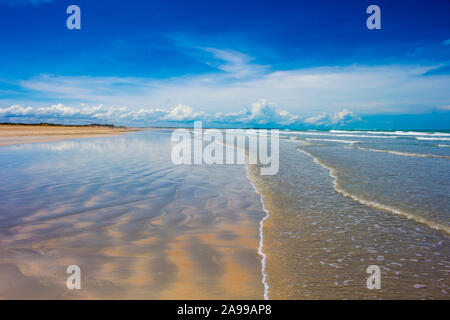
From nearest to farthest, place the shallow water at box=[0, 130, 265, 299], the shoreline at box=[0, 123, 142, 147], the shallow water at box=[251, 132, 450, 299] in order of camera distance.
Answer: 1. the shallow water at box=[0, 130, 265, 299]
2. the shallow water at box=[251, 132, 450, 299]
3. the shoreline at box=[0, 123, 142, 147]

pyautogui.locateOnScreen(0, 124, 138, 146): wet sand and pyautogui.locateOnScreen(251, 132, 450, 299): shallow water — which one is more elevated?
pyautogui.locateOnScreen(0, 124, 138, 146): wet sand

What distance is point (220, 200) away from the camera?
6438mm

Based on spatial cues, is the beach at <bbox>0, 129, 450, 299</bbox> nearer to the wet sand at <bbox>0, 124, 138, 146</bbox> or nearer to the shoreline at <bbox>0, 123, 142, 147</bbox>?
the shoreline at <bbox>0, 123, 142, 147</bbox>

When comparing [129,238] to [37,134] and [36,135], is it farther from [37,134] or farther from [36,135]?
[37,134]

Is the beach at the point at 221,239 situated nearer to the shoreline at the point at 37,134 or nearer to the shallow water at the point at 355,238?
the shallow water at the point at 355,238

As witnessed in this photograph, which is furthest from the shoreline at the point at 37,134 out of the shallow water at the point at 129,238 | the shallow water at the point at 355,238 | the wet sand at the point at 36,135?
the shallow water at the point at 355,238

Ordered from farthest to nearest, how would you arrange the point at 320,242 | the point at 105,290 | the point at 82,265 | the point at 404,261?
1. the point at 320,242
2. the point at 404,261
3. the point at 82,265
4. the point at 105,290

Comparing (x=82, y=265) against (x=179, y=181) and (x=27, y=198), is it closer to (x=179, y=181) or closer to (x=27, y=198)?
(x=27, y=198)

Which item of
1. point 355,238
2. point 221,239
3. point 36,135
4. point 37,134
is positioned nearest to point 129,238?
point 221,239

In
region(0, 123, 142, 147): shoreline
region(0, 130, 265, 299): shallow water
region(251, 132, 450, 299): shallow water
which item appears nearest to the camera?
region(0, 130, 265, 299): shallow water

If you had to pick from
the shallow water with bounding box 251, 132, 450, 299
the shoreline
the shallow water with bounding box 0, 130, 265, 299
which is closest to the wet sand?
the shoreline

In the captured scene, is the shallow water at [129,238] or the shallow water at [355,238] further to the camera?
the shallow water at [355,238]
